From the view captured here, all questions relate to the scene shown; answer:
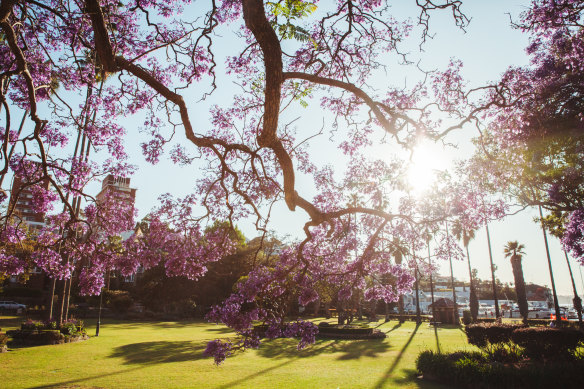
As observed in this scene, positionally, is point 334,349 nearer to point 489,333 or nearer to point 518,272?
point 489,333

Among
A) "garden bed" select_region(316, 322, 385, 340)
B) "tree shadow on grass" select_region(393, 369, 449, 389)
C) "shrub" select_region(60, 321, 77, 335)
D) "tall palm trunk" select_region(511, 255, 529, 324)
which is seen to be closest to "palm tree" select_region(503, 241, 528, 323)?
"tall palm trunk" select_region(511, 255, 529, 324)

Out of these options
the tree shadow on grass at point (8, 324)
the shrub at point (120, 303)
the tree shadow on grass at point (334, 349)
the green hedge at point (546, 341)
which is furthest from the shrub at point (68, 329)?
the shrub at point (120, 303)

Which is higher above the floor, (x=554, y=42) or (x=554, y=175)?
(x=554, y=42)

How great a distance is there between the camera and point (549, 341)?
46.3 ft

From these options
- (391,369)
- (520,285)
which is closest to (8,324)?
(391,369)

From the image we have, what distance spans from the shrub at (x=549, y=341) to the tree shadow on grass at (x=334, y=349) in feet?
22.5

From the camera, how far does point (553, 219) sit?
703 inches

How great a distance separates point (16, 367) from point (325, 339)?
18399mm

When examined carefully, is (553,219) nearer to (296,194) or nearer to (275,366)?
(275,366)

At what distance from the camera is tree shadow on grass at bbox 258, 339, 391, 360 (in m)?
18.4

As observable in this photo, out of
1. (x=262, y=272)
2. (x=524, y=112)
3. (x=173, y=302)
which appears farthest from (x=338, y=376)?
(x=173, y=302)

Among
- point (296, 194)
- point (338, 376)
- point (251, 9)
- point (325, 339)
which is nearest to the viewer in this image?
point (251, 9)

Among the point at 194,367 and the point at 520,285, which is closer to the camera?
the point at 194,367

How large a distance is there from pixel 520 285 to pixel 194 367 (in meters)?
37.6
